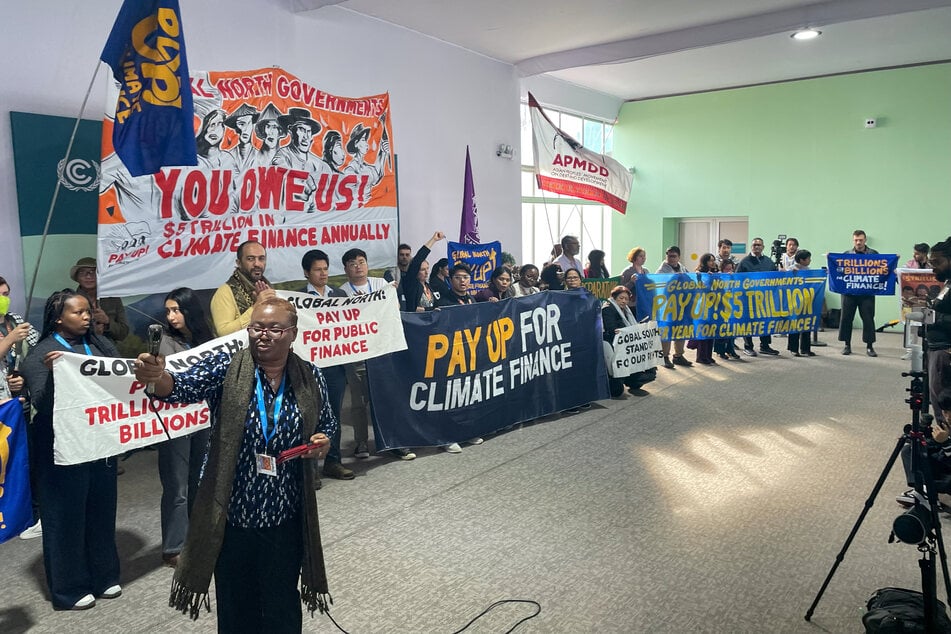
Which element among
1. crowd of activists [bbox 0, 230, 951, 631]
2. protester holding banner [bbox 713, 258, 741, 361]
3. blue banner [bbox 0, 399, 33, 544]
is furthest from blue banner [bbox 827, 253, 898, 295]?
blue banner [bbox 0, 399, 33, 544]

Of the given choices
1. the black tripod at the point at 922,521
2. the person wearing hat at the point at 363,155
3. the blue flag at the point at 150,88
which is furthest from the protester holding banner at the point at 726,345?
the blue flag at the point at 150,88

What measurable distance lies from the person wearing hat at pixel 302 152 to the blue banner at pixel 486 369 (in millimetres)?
Answer: 1756

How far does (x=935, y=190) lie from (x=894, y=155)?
0.96 m

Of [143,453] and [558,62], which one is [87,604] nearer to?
[143,453]

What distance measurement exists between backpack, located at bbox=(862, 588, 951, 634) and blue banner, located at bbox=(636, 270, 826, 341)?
607 cm

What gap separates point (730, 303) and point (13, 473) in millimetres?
8657

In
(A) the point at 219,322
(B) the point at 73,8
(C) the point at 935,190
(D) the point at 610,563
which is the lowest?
(D) the point at 610,563

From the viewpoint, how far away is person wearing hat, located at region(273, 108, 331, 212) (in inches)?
253

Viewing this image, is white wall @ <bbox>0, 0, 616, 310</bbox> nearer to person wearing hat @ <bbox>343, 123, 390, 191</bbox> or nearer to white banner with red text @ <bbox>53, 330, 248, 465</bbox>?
person wearing hat @ <bbox>343, 123, 390, 191</bbox>

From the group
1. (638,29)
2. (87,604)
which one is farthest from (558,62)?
(87,604)

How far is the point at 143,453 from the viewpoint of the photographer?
20.7ft

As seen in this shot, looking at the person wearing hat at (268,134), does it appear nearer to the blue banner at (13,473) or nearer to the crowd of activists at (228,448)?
the crowd of activists at (228,448)

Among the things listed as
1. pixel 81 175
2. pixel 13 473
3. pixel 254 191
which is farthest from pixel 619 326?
pixel 13 473

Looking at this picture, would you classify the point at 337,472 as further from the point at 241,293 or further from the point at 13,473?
the point at 13,473
